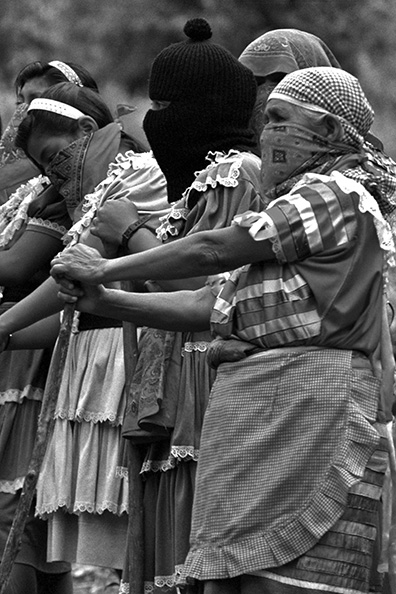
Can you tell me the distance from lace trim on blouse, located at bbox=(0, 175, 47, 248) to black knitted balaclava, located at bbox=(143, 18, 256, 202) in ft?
3.91

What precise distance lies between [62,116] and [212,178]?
140cm

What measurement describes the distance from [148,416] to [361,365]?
32.8 inches

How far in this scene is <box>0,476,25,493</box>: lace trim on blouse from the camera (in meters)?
5.62

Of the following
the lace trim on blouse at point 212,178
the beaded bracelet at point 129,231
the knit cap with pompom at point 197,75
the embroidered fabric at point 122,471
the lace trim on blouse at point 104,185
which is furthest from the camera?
the lace trim on blouse at point 104,185

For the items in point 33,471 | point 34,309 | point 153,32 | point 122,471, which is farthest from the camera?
point 153,32

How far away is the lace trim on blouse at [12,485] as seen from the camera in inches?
221

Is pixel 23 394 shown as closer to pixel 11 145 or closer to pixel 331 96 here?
pixel 11 145

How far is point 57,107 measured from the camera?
561 cm

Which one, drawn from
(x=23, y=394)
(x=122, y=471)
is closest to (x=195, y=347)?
(x=122, y=471)

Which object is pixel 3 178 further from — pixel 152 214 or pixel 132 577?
pixel 132 577

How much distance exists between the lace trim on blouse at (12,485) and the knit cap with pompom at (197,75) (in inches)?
68.2

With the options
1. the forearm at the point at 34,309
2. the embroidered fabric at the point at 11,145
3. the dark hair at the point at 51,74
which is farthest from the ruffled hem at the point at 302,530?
the embroidered fabric at the point at 11,145

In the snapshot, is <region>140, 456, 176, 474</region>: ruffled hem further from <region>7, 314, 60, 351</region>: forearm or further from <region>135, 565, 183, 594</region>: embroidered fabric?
<region>7, 314, 60, 351</region>: forearm

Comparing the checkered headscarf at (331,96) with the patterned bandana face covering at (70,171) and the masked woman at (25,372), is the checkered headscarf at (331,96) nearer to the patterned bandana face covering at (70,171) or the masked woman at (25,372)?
the patterned bandana face covering at (70,171)
